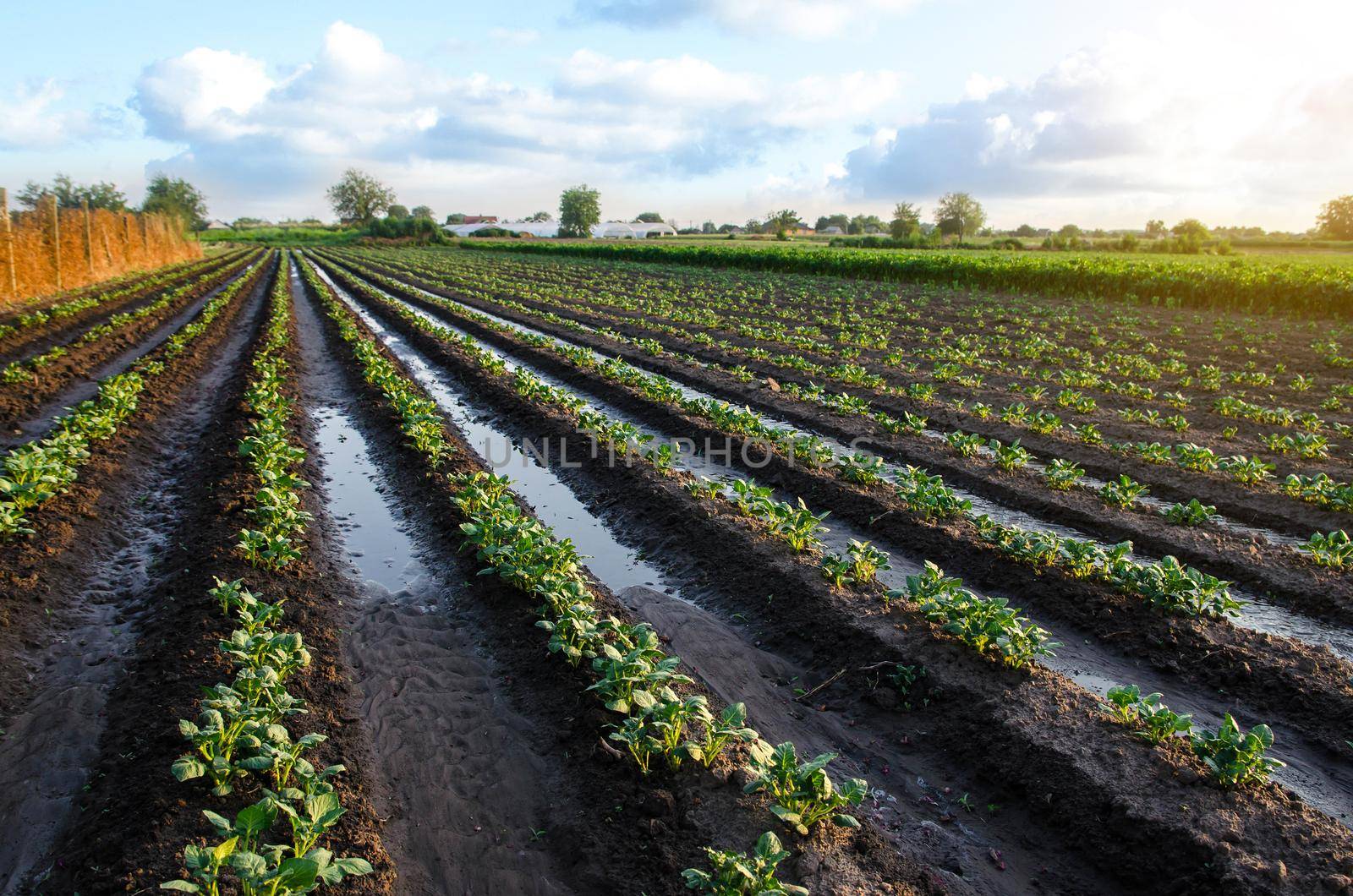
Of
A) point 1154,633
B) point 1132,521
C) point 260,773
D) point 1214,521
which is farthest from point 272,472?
point 1214,521

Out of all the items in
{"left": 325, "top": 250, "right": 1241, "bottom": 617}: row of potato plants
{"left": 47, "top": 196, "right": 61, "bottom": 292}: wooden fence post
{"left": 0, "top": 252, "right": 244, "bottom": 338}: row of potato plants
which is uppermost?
{"left": 47, "top": 196, "right": 61, "bottom": 292}: wooden fence post

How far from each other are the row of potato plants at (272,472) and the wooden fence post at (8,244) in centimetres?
1441

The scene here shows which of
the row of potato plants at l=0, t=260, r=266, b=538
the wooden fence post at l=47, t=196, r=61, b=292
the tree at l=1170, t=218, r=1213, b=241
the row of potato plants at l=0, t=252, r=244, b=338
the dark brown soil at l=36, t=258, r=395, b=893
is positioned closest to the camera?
the dark brown soil at l=36, t=258, r=395, b=893

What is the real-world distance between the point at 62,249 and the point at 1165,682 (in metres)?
36.5

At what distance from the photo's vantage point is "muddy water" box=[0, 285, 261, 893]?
156 inches

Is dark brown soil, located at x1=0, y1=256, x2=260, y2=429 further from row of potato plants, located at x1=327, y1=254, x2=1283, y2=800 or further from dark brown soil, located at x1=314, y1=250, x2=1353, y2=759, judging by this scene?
dark brown soil, located at x1=314, y1=250, x2=1353, y2=759

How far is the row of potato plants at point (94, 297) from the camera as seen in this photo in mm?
18995

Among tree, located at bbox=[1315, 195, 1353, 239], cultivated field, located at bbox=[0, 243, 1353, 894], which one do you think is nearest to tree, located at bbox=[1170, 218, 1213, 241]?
tree, located at bbox=[1315, 195, 1353, 239]

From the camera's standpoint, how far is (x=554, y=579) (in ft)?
19.0

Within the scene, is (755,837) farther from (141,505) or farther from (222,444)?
(222,444)

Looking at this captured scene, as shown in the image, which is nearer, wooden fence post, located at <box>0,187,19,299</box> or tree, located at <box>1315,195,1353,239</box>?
wooden fence post, located at <box>0,187,19,299</box>

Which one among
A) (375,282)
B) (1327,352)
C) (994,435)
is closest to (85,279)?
(375,282)

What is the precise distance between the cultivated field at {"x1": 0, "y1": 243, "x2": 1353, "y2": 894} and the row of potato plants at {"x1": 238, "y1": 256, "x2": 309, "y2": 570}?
0.20 feet

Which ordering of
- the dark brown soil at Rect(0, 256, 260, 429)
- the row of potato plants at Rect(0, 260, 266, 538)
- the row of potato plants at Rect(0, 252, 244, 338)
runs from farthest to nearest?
the row of potato plants at Rect(0, 252, 244, 338), the dark brown soil at Rect(0, 256, 260, 429), the row of potato plants at Rect(0, 260, 266, 538)
